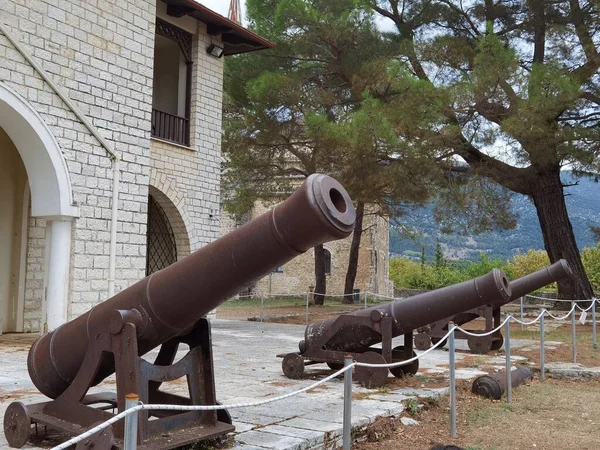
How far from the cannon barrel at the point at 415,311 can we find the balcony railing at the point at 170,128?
717 centimetres

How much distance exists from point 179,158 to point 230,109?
7.48m

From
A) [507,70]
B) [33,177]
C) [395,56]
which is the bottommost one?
[33,177]

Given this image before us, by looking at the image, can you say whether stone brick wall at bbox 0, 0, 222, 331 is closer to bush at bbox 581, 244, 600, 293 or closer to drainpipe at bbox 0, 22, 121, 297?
drainpipe at bbox 0, 22, 121, 297

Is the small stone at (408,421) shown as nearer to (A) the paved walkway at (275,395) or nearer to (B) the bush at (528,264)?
(A) the paved walkway at (275,395)

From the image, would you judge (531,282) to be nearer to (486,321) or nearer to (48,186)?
(486,321)

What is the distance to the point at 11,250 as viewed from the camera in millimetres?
10375

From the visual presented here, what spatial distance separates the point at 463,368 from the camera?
7922mm

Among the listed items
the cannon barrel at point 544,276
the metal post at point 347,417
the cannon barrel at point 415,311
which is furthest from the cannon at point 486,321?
the metal post at point 347,417

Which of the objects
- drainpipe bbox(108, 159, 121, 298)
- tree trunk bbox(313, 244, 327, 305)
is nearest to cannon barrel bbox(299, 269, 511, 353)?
drainpipe bbox(108, 159, 121, 298)

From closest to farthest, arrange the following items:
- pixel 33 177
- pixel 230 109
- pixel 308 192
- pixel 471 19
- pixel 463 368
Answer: pixel 308 192 < pixel 463 368 < pixel 33 177 < pixel 471 19 < pixel 230 109

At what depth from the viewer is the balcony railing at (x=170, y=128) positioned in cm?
→ 1288

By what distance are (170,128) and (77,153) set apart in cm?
401

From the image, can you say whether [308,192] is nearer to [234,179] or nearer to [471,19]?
[471,19]

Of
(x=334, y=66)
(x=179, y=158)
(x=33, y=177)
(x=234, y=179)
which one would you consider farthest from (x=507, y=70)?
(x=234, y=179)
